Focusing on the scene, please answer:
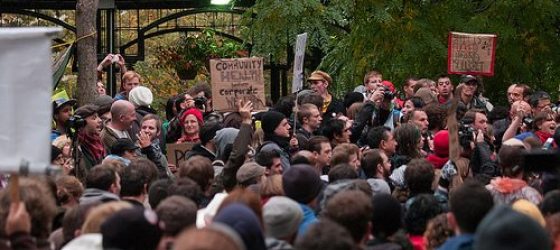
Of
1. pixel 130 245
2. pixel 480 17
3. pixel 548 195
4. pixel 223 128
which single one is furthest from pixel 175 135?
pixel 130 245

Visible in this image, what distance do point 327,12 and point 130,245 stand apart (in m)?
12.2

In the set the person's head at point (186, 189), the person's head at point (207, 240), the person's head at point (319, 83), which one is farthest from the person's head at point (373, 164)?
the person's head at point (207, 240)

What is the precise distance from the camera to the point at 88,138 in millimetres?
13359

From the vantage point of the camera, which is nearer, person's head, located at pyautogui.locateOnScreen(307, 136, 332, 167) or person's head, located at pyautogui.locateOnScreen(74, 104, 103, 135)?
person's head, located at pyautogui.locateOnScreen(307, 136, 332, 167)

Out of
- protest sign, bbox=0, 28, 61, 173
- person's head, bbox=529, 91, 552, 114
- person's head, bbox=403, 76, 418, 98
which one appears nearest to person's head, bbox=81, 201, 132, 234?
protest sign, bbox=0, 28, 61, 173

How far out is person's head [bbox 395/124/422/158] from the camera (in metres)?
13.2

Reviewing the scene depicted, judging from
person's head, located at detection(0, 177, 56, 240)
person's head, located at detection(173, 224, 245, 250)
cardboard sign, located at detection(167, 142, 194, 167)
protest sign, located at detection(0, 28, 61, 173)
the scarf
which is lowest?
cardboard sign, located at detection(167, 142, 194, 167)

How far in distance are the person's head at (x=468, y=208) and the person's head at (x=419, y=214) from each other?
1.21 metres

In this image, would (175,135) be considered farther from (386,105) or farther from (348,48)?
(348,48)

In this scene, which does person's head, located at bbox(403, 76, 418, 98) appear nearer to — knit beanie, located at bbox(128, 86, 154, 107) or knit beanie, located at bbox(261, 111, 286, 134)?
knit beanie, located at bbox(128, 86, 154, 107)

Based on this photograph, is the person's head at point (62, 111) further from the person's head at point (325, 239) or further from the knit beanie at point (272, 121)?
the person's head at point (325, 239)

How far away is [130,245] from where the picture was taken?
7.14 m

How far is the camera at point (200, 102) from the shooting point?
52.7 ft

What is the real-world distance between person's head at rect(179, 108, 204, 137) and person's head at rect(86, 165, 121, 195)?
4.61 metres
